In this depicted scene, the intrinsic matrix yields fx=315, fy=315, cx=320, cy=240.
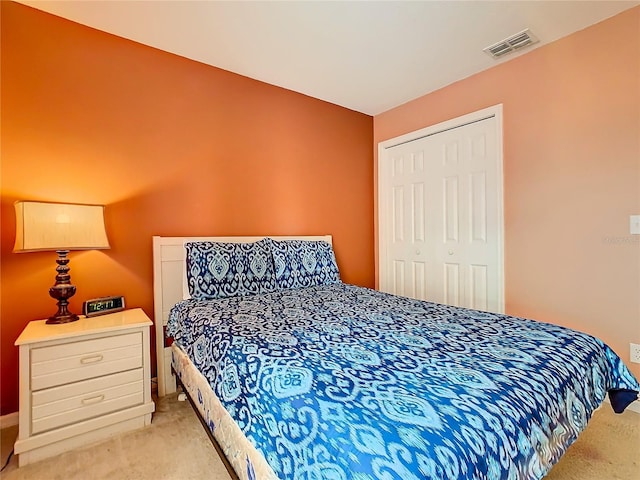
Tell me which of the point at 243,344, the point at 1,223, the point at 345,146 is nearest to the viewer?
the point at 243,344

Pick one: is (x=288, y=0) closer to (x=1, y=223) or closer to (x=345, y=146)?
(x=345, y=146)

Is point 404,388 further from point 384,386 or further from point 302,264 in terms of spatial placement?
point 302,264

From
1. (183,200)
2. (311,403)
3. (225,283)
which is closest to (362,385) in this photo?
(311,403)

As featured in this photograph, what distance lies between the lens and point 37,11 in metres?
1.95

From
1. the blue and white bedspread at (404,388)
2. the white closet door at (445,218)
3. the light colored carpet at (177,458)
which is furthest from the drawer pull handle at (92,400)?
the white closet door at (445,218)

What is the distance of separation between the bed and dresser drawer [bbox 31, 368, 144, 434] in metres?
0.27

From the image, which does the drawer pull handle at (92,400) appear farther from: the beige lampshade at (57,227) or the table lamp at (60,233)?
the beige lampshade at (57,227)

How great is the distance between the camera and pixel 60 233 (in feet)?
5.64

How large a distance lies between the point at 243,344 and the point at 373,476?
0.78 m

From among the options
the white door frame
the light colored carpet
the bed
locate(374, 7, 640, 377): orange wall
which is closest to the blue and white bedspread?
the bed

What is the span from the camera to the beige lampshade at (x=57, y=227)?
1641 mm

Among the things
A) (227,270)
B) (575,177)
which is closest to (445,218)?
(575,177)

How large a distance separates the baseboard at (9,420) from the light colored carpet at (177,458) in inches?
1.8

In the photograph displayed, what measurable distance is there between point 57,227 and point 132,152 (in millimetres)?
773
